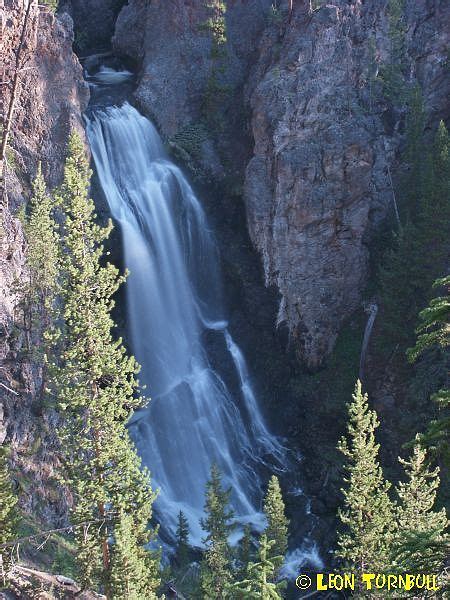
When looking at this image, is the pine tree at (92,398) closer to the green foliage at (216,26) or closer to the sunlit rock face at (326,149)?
the sunlit rock face at (326,149)

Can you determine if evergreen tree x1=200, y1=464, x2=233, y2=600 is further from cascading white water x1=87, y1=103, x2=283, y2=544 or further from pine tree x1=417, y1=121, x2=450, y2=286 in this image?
Answer: pine tree x1=417, y1=121, x2=450, y2=286

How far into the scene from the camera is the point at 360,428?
664 inches

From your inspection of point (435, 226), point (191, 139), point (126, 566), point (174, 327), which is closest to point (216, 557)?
point (126, 566)

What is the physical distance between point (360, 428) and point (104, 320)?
829 cm

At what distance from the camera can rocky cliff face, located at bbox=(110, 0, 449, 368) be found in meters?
31.6

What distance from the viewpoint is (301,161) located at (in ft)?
103

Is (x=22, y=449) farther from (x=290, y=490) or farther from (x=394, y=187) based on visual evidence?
(x=394, y=187)

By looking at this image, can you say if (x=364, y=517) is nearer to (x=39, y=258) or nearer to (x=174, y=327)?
(x=39, y=258)

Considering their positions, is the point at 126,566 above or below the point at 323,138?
below

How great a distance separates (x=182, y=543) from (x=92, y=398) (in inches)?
503

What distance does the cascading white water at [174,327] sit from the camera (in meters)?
29.0

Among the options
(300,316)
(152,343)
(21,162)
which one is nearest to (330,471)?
(300,316)

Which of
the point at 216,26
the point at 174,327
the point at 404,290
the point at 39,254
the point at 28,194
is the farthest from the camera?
the point at 216,26

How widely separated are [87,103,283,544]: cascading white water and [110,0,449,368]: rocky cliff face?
360 centimetres
